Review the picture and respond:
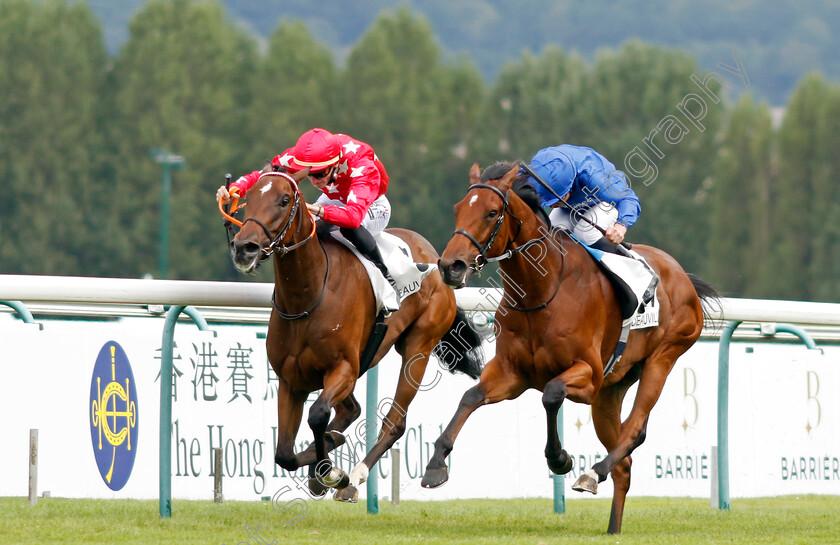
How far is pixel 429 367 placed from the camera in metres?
8.30

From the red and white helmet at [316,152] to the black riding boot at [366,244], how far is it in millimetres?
371

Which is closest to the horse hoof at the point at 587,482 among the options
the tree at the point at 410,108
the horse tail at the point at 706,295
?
the horse tail at the point at 706,295

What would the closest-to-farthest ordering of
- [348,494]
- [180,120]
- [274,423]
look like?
1. [348,494]
2. [274,423]
3. [180,120]

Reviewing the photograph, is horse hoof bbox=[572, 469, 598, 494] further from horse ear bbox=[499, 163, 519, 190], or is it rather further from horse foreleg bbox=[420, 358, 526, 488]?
horse ear bbox=[499, 163, 519, 190]

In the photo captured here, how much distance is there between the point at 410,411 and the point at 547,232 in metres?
2.92

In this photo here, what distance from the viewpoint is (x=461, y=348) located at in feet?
22.8

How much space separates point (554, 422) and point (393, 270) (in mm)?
1238

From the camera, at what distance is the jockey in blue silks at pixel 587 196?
5.96 m

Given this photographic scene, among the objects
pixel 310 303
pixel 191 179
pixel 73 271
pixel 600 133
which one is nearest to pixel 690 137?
pixel 600 133

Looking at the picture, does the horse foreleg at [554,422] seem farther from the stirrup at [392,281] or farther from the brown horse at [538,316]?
the stirrup at [392,281]

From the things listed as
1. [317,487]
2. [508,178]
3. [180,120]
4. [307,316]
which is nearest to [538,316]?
[508,178]

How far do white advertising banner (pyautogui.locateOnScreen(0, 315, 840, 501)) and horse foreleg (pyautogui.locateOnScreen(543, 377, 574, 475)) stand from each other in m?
1.56

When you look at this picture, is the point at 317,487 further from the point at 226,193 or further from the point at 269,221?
the point at 226,193

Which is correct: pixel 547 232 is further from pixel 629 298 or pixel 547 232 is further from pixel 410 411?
pixel 410 411
